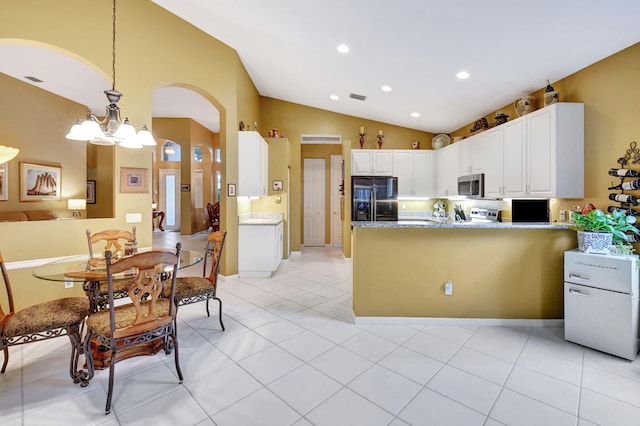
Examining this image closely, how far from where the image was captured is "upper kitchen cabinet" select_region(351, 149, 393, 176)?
6.05m

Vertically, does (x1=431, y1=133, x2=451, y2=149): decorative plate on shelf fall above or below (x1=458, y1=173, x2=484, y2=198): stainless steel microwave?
above

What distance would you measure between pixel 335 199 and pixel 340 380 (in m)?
5.84

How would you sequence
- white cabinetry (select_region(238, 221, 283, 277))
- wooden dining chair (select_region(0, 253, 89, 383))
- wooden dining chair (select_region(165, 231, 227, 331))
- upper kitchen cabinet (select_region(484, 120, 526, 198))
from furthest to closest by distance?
white cabinetry (select_region(238, 221, 283, 277)), upper kitchen cabinet (select_region(484, 120, 526, 198)), wooden dining chair (select_region(165, 231, 227, 331)), wooden dining chair (select_region(0, 253, 89, 383))

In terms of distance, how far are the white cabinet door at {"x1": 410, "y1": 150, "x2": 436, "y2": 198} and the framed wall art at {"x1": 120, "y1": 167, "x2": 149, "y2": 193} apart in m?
4.80

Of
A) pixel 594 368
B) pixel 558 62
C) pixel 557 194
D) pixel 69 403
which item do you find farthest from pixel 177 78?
pixel 594 368

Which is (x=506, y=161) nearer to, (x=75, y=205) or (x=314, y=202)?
(x=314, y=202)

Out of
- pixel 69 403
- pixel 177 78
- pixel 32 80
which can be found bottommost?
pixel 69 403

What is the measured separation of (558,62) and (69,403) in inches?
197

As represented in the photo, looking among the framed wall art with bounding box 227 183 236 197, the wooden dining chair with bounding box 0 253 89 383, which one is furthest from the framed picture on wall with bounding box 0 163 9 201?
the wooden dining chair with bounding box 0 253 89 383

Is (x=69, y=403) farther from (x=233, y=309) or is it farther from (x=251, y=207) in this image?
(x=251, y=207)

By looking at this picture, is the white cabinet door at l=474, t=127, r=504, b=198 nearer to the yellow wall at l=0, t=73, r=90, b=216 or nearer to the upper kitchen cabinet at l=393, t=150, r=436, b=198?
the upper kitchen cabinet at l=393, t=150, r=436, b=198

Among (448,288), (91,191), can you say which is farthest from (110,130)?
(91,191)

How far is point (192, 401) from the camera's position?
1866 millimetres

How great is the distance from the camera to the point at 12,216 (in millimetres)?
4922
